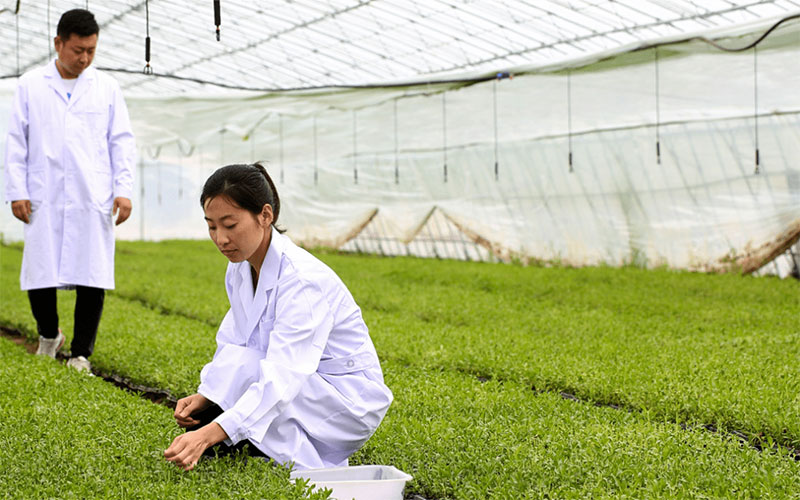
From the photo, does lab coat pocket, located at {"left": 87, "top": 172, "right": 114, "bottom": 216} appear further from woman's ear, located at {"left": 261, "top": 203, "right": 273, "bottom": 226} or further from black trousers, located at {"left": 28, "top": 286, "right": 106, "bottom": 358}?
woman's ear, located at {"left": 261, "top": 203, "right": 273, "bottom": 226}

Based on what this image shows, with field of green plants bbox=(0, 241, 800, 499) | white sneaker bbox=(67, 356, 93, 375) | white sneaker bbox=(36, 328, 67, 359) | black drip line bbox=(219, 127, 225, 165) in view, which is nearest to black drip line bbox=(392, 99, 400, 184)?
black drip line bbox=(219, 127, 225, 165)

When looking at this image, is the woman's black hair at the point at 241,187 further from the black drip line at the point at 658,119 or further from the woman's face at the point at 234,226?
the black drip line at the point at 658,119

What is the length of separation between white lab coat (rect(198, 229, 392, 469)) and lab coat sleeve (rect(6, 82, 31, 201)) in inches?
110

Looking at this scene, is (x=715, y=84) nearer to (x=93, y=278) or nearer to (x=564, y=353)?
(x=564, y=353)

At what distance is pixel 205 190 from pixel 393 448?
1.37 metres

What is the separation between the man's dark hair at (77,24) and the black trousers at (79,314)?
1630 millimetres

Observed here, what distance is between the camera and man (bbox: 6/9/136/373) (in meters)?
5.29

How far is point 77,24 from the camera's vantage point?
4.96 m

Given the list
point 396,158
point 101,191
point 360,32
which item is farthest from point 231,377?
point 360,32

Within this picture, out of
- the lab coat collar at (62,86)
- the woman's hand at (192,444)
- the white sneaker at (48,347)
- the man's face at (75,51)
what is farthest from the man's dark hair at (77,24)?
the woman's hand at (192,444)

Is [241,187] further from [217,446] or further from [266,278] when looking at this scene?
[217,446]

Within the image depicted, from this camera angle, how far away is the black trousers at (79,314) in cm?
526

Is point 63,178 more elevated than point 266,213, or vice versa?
point 63,178

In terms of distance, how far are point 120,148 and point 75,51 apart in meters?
0.69
